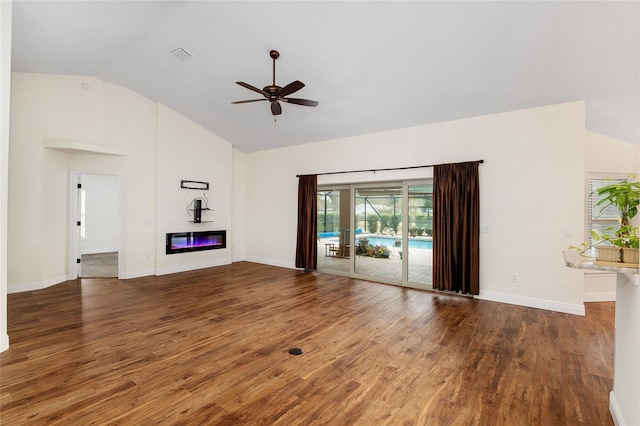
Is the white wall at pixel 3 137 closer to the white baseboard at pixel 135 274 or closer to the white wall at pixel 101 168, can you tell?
the white wall at pixel 101 168

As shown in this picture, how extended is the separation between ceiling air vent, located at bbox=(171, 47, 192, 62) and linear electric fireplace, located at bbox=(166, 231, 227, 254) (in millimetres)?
3847

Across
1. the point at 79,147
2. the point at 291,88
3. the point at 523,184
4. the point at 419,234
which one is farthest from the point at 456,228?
the point at 79,147

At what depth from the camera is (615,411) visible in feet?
6.91

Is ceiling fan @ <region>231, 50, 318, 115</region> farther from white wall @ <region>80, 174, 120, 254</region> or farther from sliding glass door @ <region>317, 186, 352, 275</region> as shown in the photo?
white wall @ <region>80, 174, 120, 254</region>

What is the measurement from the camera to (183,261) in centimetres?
713

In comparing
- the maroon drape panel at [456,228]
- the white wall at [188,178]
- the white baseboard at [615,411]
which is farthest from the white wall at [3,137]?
the maroon drape panel at [456,228]

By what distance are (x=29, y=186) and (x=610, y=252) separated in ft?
25.7

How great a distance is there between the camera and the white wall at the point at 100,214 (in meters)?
9.15

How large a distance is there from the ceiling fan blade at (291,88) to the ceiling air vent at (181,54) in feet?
6.68

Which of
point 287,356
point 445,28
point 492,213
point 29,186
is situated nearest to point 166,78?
point 29,186

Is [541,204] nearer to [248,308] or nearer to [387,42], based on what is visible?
[387,42]

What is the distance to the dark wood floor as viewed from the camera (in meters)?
2.18

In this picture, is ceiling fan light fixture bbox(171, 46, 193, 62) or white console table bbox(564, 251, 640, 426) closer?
white console table bbox(564, 251, 640, 426)

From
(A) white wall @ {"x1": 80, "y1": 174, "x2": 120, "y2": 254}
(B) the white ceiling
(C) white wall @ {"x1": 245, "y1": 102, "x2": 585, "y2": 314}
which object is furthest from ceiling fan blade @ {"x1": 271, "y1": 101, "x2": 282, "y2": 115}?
(A) white wall @ {"x1": 80, "y1": 174, "x2": 120, "y2": 254}
